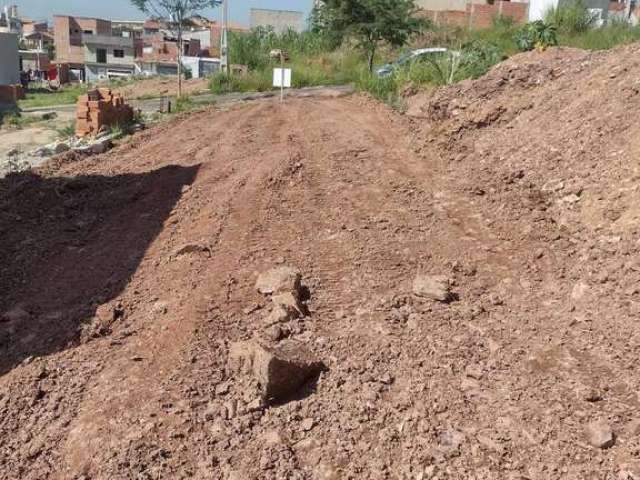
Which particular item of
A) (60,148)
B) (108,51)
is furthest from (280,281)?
(108,51)

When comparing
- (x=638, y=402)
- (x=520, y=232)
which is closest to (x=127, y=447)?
(x=638, y=402)

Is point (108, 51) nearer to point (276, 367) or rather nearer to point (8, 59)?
point (8, 59)

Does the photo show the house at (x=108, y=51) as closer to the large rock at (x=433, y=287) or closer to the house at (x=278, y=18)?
the house at (x=278, y=18)

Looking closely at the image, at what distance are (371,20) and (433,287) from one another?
1696 cm

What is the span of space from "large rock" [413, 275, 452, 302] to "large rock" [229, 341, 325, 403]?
41.4 inches

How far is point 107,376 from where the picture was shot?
135 inches

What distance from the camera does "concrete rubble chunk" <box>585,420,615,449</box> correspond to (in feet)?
8.83

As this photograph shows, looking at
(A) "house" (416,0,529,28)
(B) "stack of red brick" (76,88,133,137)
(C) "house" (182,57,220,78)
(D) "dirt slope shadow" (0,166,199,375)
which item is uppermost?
(A) "house" (416,0,529,28)

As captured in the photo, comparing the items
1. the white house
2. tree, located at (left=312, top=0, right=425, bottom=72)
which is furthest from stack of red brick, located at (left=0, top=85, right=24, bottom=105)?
tree, located at (left=312, top=0, right=425, bottom=72)

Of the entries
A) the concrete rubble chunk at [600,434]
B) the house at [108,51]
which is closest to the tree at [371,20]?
the concrete rubble chunk at [600,434]

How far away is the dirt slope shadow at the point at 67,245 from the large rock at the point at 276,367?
45.9 inches

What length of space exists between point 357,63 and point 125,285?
20.7 m

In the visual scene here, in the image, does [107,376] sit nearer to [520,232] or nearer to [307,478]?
[307,478]

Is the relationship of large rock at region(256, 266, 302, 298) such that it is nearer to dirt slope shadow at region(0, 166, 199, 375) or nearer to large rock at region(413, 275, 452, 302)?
large rock at region(413, 275, 452, 302)
